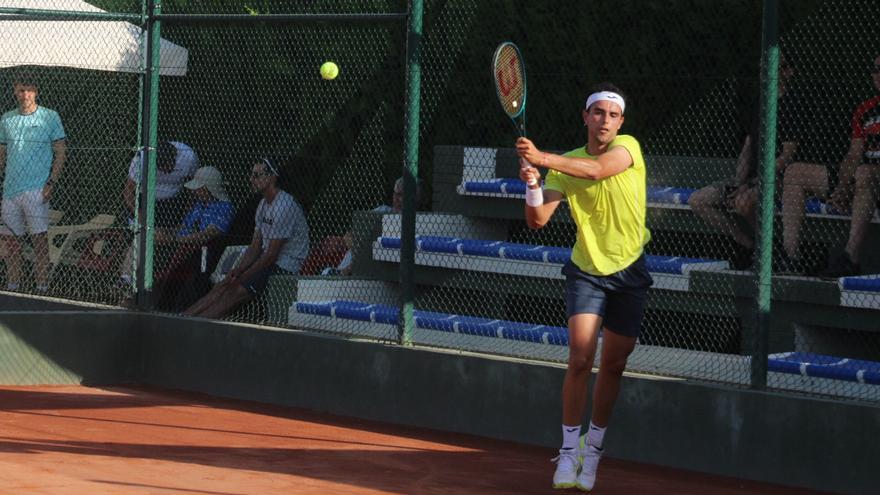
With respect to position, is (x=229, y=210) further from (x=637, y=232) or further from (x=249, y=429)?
(x=637, y=232)

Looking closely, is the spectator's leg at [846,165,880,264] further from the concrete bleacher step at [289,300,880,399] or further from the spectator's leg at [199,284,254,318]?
the spectator's leg at [199,284,254,318]

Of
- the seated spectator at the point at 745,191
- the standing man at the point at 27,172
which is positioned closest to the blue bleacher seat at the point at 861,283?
the seated spectator at the point at 745,191

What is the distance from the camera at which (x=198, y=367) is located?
446 inches

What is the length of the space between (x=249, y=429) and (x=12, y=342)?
2.42 m

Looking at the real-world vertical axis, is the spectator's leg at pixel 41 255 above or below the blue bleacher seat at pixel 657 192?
below

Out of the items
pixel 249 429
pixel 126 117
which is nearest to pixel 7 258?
pixel 126 117

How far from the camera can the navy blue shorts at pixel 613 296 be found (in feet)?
25.6

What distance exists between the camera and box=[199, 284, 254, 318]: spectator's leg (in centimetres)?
1193

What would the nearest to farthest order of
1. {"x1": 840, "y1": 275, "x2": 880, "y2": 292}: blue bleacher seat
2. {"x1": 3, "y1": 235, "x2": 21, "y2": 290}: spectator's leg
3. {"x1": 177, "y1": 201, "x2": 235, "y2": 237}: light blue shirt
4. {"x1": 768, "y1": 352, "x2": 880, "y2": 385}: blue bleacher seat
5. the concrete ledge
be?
1. the concrete ledge
2. {"x1": 768, "y1": 352, "x2": 880, "y2": 385}: blue bleacher seat
3. {"x1": 840, "y1": 275, "x2": 880, "y2": 292}: blue bleacher seat
4. {"x1": 177, "y1": 201, "x2": 235, "y2": 237}: light blue shirt
5. {"x1": 3, "y1": 235, "x2": 21, "y2": 290}: spectator's leg

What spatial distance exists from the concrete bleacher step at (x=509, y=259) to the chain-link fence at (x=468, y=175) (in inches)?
0.8

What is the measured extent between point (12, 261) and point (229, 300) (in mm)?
2379

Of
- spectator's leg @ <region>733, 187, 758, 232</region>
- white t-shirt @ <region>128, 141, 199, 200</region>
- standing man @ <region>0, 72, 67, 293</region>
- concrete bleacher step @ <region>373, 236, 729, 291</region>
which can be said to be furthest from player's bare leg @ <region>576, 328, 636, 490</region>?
standing man @ <region>0, 72, 67, 293</region>

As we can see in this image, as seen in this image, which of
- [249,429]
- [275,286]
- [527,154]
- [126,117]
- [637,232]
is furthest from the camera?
[126,117]

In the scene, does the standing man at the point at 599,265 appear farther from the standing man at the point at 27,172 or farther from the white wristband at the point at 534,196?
the standing man at the point at 27,172
